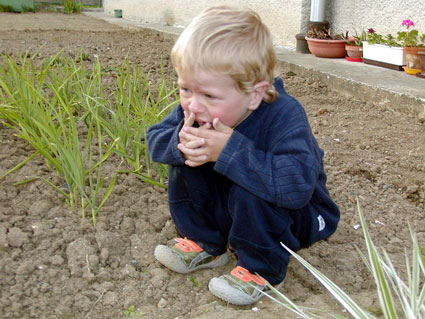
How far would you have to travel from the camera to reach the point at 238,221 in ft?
4.94

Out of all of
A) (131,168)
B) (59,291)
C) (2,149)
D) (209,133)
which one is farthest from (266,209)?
(2,149)

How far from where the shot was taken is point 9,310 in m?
1.43

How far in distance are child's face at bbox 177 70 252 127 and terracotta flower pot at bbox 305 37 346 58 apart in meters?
2.93

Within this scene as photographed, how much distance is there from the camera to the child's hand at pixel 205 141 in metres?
1.43

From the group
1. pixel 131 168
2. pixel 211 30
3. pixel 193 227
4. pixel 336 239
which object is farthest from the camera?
pixel 131 168

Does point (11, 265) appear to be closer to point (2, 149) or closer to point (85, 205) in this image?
point (85, 205)

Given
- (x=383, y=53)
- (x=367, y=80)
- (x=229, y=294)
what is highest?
Result: (x=383, y=53)

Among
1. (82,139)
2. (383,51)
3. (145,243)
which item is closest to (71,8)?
(383,51)

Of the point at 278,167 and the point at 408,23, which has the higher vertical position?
the point at 408,23

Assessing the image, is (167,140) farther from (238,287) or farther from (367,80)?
(367,80)

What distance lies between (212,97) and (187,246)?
58cm

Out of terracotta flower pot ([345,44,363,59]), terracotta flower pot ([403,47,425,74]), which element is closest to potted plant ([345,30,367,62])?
terracotta flower pot ([345,44,363,59])

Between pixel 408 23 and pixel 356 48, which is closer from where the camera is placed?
pixel 408 23

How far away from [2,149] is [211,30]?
1.32m
